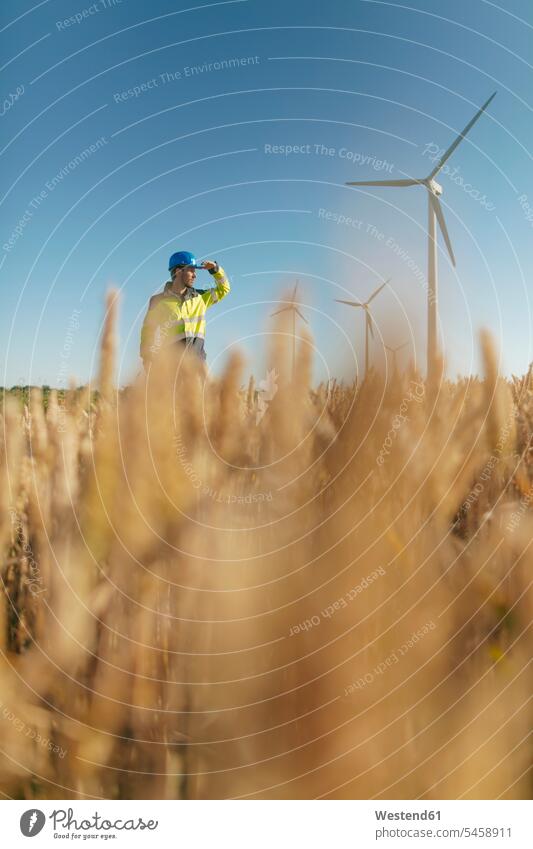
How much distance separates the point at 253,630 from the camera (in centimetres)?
49

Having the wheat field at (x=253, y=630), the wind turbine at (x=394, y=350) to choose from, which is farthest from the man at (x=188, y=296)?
the wheat field at (x=253, y=630)

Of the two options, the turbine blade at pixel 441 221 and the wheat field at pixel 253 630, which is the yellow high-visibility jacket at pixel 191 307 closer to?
the wheat field at pixel 253 630

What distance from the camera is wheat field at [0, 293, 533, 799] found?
48cm

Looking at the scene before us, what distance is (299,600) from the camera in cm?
50

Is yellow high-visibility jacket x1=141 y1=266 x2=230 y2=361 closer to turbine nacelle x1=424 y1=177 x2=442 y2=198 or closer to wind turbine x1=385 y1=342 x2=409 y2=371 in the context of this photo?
wind turbine x1=385 y1=342 x2=409 y2=371

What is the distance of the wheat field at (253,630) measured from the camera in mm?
481

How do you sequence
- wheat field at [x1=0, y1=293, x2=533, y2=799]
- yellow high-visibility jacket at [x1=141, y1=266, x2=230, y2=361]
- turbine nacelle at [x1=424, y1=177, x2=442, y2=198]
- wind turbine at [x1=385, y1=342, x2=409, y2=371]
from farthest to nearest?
turbine nacelle at [x1=424, y1=177, x2=442, y2=198], yellow high-visibility jacket at [x1=141, y1=266, x2=230, y2=361], wind turbine at [x1=385, y1=342, x2=409, y2=371], wheat field at [x1=0, y1=293, x2=533, y2=799]

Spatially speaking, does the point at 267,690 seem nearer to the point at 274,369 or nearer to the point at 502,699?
the point at 502,699

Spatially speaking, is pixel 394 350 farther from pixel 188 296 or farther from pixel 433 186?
pixel 433 186
